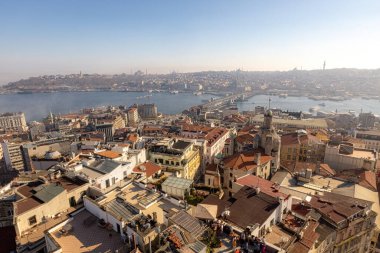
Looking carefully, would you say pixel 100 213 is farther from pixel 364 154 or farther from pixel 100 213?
pixel 364 154

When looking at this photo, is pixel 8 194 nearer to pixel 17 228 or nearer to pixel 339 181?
pixel 17 228

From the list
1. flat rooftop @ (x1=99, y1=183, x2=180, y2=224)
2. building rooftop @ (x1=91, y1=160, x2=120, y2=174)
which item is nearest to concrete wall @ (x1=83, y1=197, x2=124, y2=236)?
flat rooftop @ (x1=99, y1=183, x2=180, y2=224)

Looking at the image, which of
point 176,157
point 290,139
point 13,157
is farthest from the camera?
point 13,157

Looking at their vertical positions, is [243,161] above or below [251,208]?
below

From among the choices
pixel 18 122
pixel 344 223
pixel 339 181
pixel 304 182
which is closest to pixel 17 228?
pixel 344 223

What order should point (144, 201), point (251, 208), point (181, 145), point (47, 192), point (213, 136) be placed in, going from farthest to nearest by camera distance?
point (213, 136), point (181, 145), point (47, 192), point (251, 208), point (144, 201)

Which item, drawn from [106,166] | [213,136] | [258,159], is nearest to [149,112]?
[213,136]

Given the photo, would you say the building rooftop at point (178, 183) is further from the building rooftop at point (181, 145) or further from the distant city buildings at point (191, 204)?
the building rooftop at point (181, 145)
